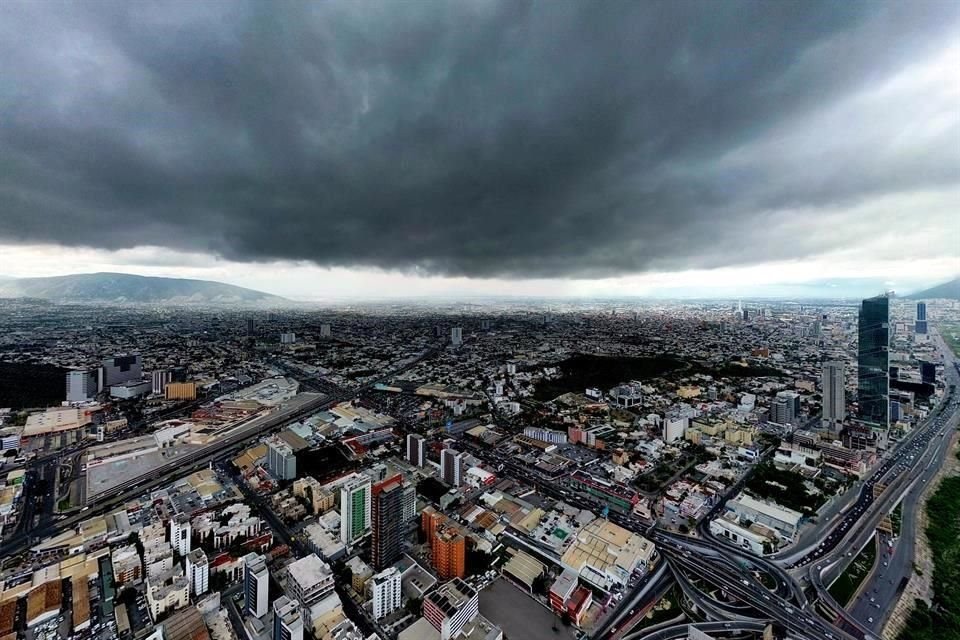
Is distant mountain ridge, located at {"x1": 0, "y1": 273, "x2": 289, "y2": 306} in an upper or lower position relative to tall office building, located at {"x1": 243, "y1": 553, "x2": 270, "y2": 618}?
upper

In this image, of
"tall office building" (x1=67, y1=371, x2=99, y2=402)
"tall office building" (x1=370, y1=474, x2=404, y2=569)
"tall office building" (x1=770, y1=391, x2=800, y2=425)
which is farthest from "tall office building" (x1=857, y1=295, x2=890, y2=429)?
"tall office building" (x1=67, y1=371, x2=99, y2=402)

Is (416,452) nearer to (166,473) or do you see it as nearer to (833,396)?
(166,473)

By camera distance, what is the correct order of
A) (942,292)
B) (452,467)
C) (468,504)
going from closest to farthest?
(468,504), (452,467), (942,292)

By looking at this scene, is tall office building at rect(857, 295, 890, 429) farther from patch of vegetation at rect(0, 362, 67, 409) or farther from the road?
patch of vegetation at rect(0, 362, 67, 409)

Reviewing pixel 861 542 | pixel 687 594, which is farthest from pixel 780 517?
pixel 687 594

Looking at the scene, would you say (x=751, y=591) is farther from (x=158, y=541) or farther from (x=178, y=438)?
(x=178, y=438)

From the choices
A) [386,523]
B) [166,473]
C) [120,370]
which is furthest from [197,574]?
[120,370]
